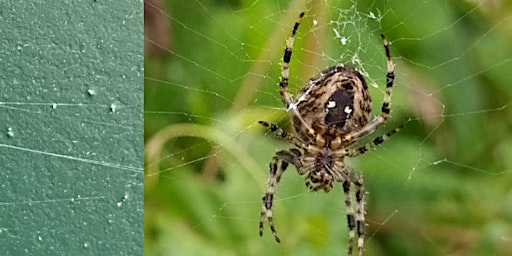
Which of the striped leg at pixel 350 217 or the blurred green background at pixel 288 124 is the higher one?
the blurred green background at pixel 288 124

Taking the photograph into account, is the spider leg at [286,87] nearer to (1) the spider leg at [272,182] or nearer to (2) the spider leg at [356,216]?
(1) the spider leg at [272,182]

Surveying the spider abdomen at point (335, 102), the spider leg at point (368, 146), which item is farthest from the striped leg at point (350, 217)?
the spider abdomen at point (335, 102)

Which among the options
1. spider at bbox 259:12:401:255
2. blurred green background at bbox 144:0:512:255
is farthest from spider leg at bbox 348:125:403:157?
blurred green background at bbox 144:0:512:255

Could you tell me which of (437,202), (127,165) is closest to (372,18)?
(437,202)

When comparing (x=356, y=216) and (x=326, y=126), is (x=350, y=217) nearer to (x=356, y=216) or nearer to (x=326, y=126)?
(x=356, y=216)

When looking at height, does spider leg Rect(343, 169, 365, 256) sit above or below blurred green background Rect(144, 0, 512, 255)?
below

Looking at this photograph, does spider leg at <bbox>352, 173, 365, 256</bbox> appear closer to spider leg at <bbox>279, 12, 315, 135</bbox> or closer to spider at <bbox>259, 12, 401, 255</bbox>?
spider at <bbox>259, 12, 401, 255</bbox>
